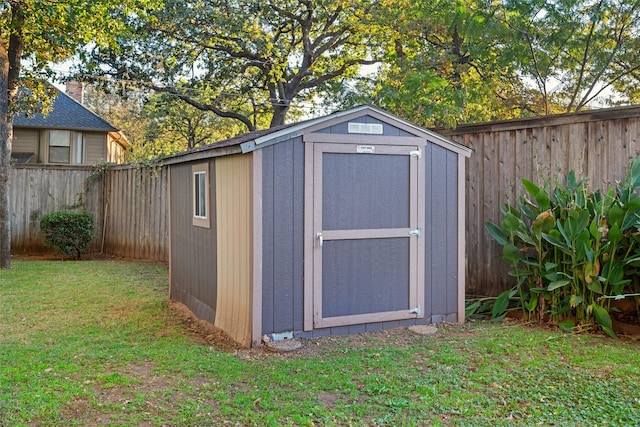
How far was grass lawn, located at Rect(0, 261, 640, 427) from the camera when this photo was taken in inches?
131

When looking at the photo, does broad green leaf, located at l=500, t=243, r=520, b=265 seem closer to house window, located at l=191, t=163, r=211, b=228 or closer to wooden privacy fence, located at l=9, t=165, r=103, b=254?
house window, located at l=191, t=163, r=211, b=228

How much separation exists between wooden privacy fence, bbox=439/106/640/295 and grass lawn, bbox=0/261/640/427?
1.09m

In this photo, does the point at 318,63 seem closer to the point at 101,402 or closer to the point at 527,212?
the point at 527,212

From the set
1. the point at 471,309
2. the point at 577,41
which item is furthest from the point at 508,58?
the point at 471,309

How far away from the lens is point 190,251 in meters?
6.64

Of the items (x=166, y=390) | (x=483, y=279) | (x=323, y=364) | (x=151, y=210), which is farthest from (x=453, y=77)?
(x=166, y=390)

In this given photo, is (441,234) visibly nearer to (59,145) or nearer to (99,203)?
(99,203)

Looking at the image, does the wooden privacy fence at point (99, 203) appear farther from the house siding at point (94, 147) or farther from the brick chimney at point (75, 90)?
the brick chimney at point (75, 90)

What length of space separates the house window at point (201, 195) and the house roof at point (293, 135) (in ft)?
0.50

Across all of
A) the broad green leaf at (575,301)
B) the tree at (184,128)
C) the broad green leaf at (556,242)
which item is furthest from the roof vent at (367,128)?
the tree at (184,128)

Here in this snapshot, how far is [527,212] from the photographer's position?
586 centimetres

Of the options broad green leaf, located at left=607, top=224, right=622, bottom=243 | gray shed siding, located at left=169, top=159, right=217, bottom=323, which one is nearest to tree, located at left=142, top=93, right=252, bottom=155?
gray shed siding, located at left=169, top=159, right=217, bottom=323

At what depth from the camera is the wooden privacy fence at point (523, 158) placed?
5.48m

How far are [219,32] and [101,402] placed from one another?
1133 cm
